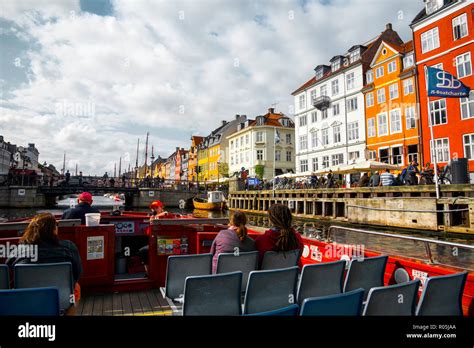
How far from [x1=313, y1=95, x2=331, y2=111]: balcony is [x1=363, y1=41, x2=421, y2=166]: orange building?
513 cm

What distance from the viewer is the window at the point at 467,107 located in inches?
886

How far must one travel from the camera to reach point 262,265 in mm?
3861

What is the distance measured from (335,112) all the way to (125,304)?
3569 centimetres

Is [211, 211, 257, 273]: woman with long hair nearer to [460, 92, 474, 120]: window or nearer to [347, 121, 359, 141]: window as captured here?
[460, 92, 474, 120]: window

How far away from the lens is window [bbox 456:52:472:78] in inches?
899

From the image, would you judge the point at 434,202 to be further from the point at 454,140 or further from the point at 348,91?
the point at 348,91

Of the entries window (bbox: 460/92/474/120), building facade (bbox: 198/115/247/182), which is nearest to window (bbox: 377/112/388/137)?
window (bbox: 460/92/474/120)

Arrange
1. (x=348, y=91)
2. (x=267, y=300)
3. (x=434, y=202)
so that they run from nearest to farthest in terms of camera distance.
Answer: (x=267, y=300), (x=434, y=202), (x=348, y=91)

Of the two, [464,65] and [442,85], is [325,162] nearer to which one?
[464,65]

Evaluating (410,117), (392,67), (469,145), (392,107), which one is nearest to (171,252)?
(469,145)

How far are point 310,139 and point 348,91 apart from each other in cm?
763

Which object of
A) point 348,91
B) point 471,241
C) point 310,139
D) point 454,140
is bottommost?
point 471,241

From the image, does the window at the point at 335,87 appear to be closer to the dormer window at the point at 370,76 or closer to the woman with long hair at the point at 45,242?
the dormer window at the point at 370,76
